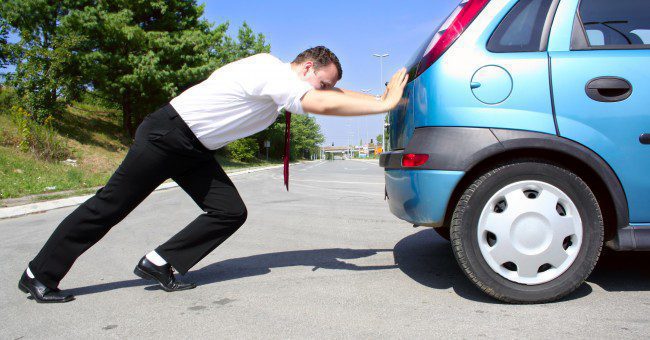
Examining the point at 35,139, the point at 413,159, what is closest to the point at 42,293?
the point at 413,159

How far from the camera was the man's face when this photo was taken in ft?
9.23

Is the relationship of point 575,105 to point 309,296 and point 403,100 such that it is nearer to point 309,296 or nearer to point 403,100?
point 403,100

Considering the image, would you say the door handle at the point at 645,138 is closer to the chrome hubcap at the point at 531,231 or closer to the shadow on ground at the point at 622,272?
the chrome hubcap at the point at 531,231

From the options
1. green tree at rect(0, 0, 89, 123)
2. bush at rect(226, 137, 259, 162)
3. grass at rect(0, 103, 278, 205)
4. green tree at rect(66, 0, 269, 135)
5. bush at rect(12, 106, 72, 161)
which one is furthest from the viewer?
bush at rect(226, 137, 259, 162)

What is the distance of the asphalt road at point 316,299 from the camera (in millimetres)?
2242

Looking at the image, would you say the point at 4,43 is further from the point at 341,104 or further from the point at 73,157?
the point at 341,104

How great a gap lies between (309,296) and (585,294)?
157 cm

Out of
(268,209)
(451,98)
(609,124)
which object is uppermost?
(451,98)

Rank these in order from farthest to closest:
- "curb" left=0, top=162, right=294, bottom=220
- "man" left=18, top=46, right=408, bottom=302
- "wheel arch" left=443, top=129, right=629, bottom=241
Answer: "curb" left=0, top=162, right=294, bottom=220, "man" left=18, top=46, right=408, bottom=302, "wheel arch" left=443, top=129, right=629, bottom=241

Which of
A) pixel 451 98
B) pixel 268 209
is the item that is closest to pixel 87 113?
pixel 268 209

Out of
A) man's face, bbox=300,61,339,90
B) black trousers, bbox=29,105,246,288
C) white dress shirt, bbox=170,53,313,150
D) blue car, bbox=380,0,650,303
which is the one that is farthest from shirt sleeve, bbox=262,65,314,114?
blue car, bbox=380,0,650,303

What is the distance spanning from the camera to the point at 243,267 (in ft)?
11.6

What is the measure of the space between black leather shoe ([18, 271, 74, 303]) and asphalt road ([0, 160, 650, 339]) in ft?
0.20

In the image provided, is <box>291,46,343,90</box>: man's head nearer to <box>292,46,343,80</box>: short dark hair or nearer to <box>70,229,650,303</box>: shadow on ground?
<box>292,46,343,80</box>: short dark hair
